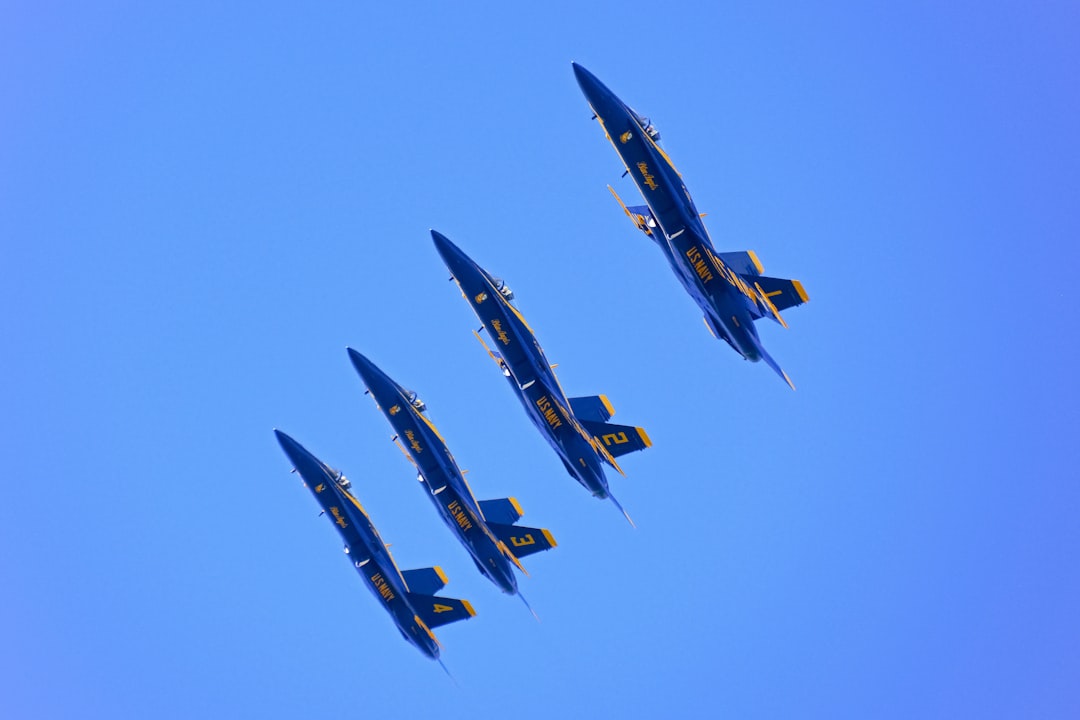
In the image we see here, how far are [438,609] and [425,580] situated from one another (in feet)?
3.61

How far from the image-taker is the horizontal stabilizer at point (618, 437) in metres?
53.2

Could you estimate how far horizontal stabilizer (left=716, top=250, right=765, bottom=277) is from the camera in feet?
167

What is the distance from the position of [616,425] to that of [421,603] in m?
9.03

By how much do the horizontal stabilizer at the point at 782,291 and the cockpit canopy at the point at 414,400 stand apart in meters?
11.3

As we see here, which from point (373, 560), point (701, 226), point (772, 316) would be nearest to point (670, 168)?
point (701, 226)

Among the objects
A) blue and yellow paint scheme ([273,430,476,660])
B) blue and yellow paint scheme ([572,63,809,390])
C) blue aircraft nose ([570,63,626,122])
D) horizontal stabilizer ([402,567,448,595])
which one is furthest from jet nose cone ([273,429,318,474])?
blue aircraft nose ([570,63,626,122])

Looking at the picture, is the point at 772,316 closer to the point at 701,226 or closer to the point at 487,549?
the point at 701,226

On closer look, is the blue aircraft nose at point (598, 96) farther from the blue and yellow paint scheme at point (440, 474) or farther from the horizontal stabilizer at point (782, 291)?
the blue and yellow paint scheme at point (440, 474)

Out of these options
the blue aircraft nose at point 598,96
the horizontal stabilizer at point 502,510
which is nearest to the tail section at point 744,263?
the blue aircraft nose at point 598,96

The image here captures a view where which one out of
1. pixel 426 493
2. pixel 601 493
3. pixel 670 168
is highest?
pixel 670 168

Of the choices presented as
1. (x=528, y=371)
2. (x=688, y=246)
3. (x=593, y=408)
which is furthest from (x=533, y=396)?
(x=688, y=246)

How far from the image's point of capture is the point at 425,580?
55469 millimetres

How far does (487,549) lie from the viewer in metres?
52.3

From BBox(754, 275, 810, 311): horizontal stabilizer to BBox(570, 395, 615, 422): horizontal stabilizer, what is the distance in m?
6.59
